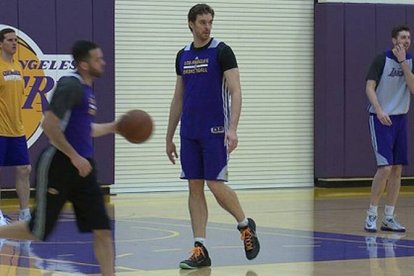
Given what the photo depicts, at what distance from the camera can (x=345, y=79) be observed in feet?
64.7

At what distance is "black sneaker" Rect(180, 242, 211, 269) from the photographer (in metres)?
9.73

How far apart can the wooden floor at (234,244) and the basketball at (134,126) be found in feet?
4.76

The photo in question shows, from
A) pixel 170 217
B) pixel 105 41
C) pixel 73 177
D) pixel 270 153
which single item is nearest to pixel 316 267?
pixel 73 177

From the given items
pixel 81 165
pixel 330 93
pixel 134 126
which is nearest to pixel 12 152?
pixel 134 126

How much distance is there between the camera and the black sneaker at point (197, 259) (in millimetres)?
9734

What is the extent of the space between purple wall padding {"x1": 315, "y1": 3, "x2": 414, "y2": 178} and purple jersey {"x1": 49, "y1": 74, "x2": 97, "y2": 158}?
12.0 m

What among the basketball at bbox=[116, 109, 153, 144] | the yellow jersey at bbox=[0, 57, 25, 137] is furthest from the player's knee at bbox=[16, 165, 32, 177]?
the basketball at bbox=[116, 109, 153, 144]

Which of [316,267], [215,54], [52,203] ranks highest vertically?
[215,54]

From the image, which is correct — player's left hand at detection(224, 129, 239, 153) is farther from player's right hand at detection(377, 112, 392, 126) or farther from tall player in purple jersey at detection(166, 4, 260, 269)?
player's right hand at detection(377, 112, 392, 126)

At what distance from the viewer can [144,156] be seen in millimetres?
18406

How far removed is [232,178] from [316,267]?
9.54m

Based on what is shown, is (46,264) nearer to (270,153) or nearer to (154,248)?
(154,248)

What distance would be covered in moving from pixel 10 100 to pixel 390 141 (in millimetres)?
4547

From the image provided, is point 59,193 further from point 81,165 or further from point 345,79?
point 345,79
